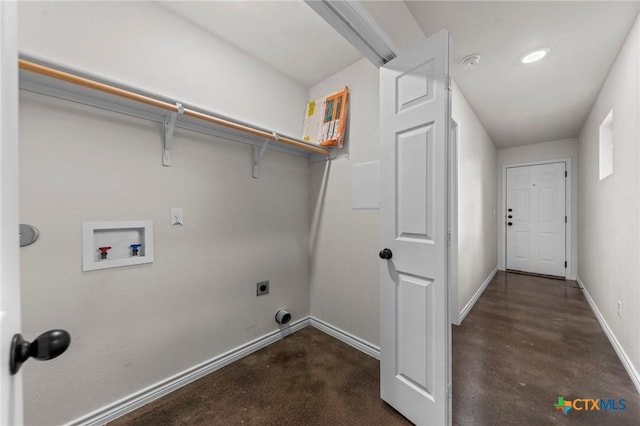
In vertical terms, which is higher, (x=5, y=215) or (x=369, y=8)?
(x=369, y=8)

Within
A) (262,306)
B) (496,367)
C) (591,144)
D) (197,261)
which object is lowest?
(496,367)

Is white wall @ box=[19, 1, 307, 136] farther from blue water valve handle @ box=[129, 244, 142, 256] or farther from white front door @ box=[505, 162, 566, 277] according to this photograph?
white front door @ box=[505, 162, 566, 277]

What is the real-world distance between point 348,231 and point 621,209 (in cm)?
214

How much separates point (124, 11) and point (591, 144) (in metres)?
4.80

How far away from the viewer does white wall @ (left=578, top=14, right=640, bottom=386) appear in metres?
1.64

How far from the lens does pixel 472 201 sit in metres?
2.99

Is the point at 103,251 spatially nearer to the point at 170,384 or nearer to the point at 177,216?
the point at 177,216

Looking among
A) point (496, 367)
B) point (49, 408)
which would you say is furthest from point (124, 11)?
point (496, 367)

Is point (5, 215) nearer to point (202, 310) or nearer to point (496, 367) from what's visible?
point (202, 310)

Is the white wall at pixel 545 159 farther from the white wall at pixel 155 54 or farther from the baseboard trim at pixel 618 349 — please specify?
the white wall at pixel 155 54

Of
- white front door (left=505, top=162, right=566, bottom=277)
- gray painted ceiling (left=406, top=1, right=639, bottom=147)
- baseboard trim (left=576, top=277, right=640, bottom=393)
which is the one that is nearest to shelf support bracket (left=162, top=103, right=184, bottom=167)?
gray painted ceiling (left=406, top=1, right=639, bottom=147)

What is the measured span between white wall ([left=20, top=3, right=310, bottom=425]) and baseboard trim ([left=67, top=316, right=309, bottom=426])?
4 cm

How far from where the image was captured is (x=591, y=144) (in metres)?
2.99

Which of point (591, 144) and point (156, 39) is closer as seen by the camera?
point (156, 39)
